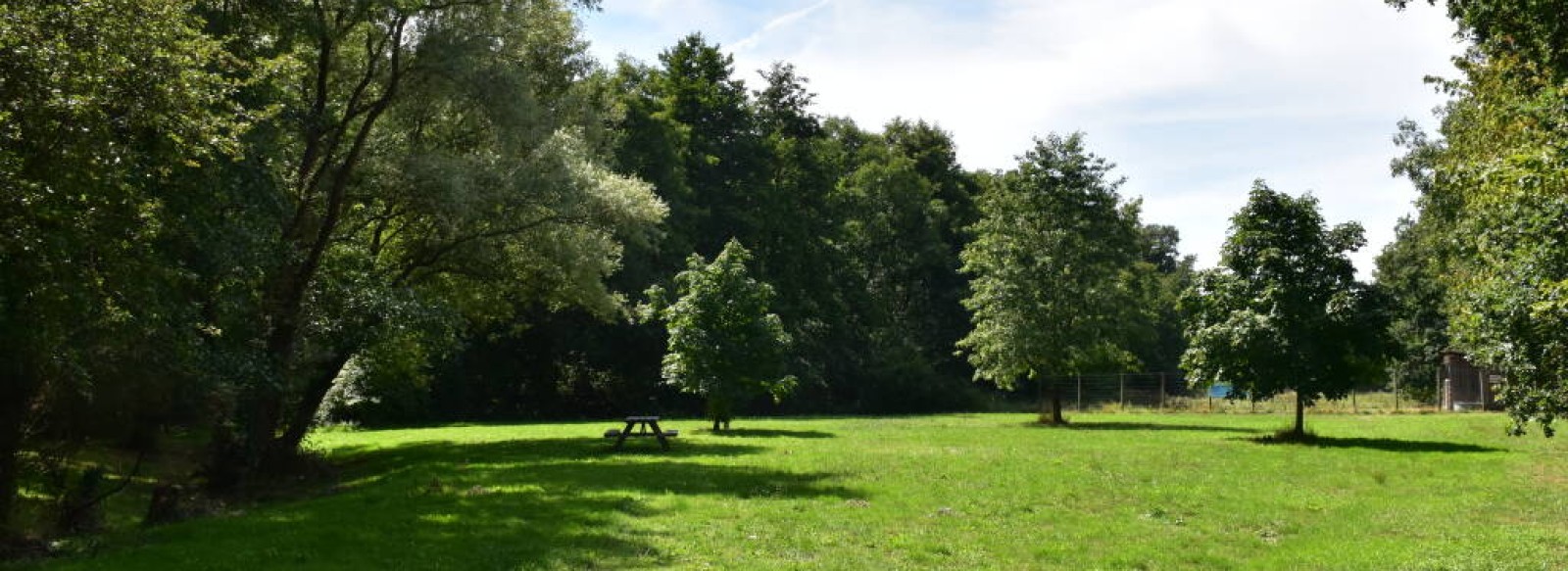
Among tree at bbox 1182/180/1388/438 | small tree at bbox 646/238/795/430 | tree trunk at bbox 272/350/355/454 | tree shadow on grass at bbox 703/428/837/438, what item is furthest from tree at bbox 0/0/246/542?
tree at bbox 1182/180/1388/438

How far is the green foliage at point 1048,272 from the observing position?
4319 centimetres

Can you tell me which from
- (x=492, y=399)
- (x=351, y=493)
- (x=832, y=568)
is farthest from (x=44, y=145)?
(x=492, y=399)

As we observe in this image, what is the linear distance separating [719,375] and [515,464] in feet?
36.4

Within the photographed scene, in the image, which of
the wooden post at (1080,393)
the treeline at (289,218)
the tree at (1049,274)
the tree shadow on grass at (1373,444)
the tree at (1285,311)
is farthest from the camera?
the wooden post at (1080,393)

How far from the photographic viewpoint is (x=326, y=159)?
23.2 meters

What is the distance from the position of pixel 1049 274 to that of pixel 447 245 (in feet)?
82.4

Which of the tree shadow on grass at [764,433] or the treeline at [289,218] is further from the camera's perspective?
the tree shadow on grass at [764,433]

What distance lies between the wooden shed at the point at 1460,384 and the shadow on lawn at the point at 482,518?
41.6 metres

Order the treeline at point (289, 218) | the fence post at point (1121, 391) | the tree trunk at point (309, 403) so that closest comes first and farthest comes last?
the treeline at point (289, 218)
the tree trunk at point (309, 403)
the fence post at point (1121, 391)

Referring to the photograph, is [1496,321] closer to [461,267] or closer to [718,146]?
[461,267]

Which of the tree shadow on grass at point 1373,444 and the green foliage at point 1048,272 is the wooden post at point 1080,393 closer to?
the green foliage at point 1048,272

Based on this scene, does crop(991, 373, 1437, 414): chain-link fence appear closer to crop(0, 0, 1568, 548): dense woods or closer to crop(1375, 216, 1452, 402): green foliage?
crop(1375, 216, 1452, 402): green foliage

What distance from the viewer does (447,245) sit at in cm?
2859

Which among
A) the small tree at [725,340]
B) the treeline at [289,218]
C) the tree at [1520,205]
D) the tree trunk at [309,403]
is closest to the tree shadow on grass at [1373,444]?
the tree at [1520,205]
